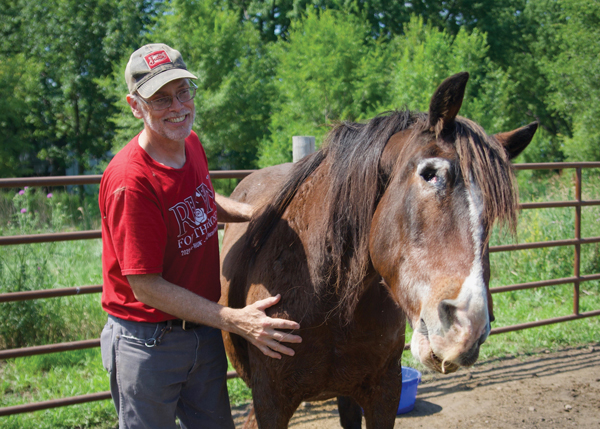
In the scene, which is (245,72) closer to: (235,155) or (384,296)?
(235,155)

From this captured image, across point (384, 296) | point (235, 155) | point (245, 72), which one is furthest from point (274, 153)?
point (384, 296)

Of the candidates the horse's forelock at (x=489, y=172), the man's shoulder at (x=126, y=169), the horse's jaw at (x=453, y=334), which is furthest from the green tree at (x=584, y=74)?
the man's shoulder at (x=126, y=169)

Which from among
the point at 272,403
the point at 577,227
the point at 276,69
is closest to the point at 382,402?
the point at 272,403

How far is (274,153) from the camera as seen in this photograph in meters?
16.7

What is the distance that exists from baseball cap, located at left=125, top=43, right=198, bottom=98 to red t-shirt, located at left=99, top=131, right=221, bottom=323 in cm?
22

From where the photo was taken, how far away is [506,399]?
11.8 feet

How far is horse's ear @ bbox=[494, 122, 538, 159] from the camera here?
1602mm

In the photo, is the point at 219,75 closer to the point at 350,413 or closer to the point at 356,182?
the point at 350,413

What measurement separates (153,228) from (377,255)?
80cm

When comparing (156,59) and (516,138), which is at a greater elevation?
(156,59)

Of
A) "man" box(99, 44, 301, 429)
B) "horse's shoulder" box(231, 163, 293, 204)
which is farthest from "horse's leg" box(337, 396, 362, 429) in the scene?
"horse's shoulder" box(231, 163, 293, 204)

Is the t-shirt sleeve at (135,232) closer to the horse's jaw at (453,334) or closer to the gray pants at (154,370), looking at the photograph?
the gray pants at (154,370)

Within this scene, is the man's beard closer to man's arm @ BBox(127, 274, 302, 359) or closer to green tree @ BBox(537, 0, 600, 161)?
man's arm @ BBox(127, 274, 302, 359)

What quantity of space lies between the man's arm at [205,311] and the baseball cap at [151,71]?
693 mm
